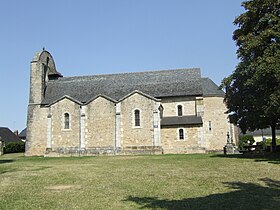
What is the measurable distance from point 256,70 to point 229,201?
42.1 feet

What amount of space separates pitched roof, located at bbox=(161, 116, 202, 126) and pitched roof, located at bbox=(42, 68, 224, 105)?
2549mm

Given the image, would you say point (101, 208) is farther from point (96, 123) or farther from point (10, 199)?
point (96, 123)

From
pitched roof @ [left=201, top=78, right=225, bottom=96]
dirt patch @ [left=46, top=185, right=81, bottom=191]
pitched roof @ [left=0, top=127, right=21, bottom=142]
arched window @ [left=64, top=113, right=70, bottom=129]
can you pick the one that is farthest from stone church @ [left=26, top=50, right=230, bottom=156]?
dirt patch @ [left=46, top=185, right=81, bottom=191]

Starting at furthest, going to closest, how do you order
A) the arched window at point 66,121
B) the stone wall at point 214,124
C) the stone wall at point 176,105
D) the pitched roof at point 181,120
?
the arched window at point 66,121 → the stone wall at point 176,105 → the stone wall at point 214,124 → the pitched roof at point 181,120

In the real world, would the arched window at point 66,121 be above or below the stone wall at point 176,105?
below

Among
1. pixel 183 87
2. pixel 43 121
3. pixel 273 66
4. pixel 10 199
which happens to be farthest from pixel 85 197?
pixel 43 121

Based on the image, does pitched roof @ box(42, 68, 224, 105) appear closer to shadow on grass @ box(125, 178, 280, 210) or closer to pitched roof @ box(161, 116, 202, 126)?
pitched roof @ box(161, 116, 202, 126)

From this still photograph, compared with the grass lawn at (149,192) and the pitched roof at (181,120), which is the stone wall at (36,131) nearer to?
the pitched roof at (181,120)

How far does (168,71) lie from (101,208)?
3118cm

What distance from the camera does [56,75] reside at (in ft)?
134

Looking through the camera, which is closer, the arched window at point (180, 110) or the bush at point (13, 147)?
the arched window at point (180, 110)

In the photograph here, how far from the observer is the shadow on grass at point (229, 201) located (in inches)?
285

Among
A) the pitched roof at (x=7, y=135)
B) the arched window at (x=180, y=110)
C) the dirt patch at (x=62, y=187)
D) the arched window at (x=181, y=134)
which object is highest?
the arched window at (x=180, y=110)

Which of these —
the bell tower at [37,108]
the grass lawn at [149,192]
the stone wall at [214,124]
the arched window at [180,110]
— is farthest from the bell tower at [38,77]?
the grass lawn at [149,192]
